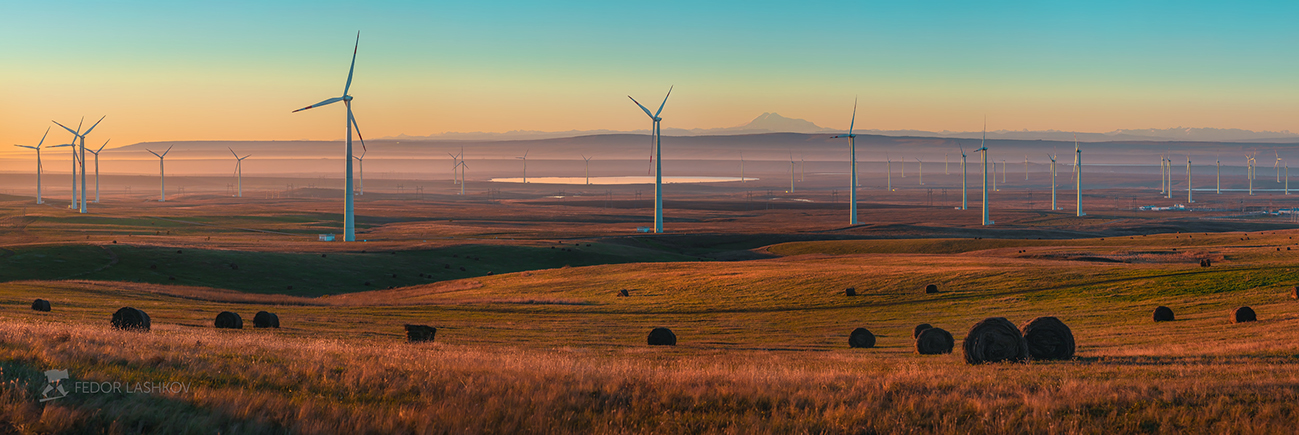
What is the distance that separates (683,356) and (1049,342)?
1132cm

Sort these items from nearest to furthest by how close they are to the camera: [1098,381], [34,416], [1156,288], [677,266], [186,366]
Result: [34,416] → [186,366] → [1098,381] → [1156,288] → [677,266]

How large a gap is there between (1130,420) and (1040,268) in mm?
47376

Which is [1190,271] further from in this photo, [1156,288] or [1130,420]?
[1130,420]

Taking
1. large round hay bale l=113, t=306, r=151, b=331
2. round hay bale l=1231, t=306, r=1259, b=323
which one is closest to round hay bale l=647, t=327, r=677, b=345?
large round hay bale l=113, t=306, r=151, b=331

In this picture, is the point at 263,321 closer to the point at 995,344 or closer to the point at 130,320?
the point at 130,320

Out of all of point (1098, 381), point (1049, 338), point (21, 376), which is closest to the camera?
point (21, 376)

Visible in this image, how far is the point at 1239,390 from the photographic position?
16031 mm

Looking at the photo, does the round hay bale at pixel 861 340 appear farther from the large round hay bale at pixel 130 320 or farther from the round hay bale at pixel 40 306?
the round hay bale at pixel 40 306

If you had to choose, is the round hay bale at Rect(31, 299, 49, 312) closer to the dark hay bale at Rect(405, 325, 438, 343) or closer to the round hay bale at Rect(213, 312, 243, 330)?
the round hay bale at Rect(213, 312, 243, 330)

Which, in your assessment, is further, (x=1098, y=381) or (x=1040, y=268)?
(x=1040, y=268)

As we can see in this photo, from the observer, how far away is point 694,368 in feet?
72.5

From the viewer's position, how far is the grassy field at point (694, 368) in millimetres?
13383

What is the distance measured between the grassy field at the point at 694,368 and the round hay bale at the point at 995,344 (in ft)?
4.19

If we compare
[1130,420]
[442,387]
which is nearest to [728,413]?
[442,387]
